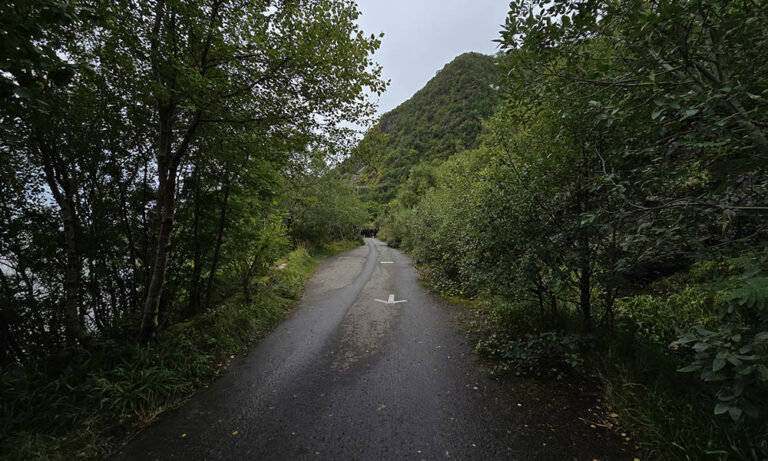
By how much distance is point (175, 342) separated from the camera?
13.4 feet

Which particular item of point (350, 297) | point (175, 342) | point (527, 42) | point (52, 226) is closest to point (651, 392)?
point (527, 42)

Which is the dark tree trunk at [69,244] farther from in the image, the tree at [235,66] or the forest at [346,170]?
the tree at [235,66]

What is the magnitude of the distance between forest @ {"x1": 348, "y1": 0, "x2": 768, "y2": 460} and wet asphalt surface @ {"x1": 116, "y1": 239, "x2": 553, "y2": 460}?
882 millimetres

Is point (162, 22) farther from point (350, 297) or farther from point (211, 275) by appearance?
point (350, 297)

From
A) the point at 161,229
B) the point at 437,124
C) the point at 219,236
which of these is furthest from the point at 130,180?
the point at 437,124

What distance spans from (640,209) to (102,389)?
233 inches

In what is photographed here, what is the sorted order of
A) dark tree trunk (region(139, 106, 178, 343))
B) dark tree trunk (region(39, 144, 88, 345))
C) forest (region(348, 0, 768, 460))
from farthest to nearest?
dark tree trunk (region(139, 106, 178, 343)) < dark tree trunk (region(39, 144, 88, 345)) < forest (region(348, 0, 768, 460))

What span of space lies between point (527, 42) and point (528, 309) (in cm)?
419

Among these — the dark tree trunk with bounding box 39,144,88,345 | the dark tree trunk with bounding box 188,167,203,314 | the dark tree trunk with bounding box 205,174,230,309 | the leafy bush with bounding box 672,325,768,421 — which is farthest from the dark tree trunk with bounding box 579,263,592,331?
the dark tree trunk with bounding box 39,144,88,345

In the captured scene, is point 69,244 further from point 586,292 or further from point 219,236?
point 586,292

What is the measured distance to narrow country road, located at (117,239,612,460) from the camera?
8.61 ft

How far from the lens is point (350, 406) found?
3275 mm

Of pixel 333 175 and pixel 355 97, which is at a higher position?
pixel 333 175

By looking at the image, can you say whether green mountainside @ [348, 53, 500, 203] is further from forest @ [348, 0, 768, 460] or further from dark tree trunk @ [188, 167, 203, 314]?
forest @ [348, 0, 768, 460]
